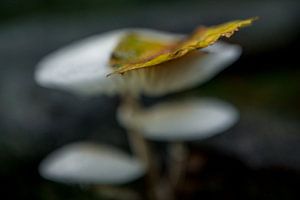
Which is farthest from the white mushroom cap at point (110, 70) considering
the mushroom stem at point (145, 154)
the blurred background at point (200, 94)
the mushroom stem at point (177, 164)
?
the blurred background at point (200, 94)

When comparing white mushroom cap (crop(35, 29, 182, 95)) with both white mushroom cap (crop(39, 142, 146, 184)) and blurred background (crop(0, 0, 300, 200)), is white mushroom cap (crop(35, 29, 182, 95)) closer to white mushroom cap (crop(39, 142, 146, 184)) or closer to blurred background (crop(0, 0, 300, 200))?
white mushroom cap (crop(39, 142, 146, 184))

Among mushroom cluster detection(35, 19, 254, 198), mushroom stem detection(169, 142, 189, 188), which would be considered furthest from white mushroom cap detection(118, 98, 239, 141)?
mushroom stem detection(169, 142, 189, 188)

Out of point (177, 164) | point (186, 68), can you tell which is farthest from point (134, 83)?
point (177, 164)

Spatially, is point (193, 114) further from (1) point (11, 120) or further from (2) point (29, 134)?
(1) point (11, 120)

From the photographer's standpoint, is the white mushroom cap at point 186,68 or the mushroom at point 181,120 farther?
the mushroom at point 181,120

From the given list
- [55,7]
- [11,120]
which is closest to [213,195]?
[11,120]

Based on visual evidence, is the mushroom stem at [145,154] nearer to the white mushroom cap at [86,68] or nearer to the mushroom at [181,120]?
the mushroom at [181,120]
